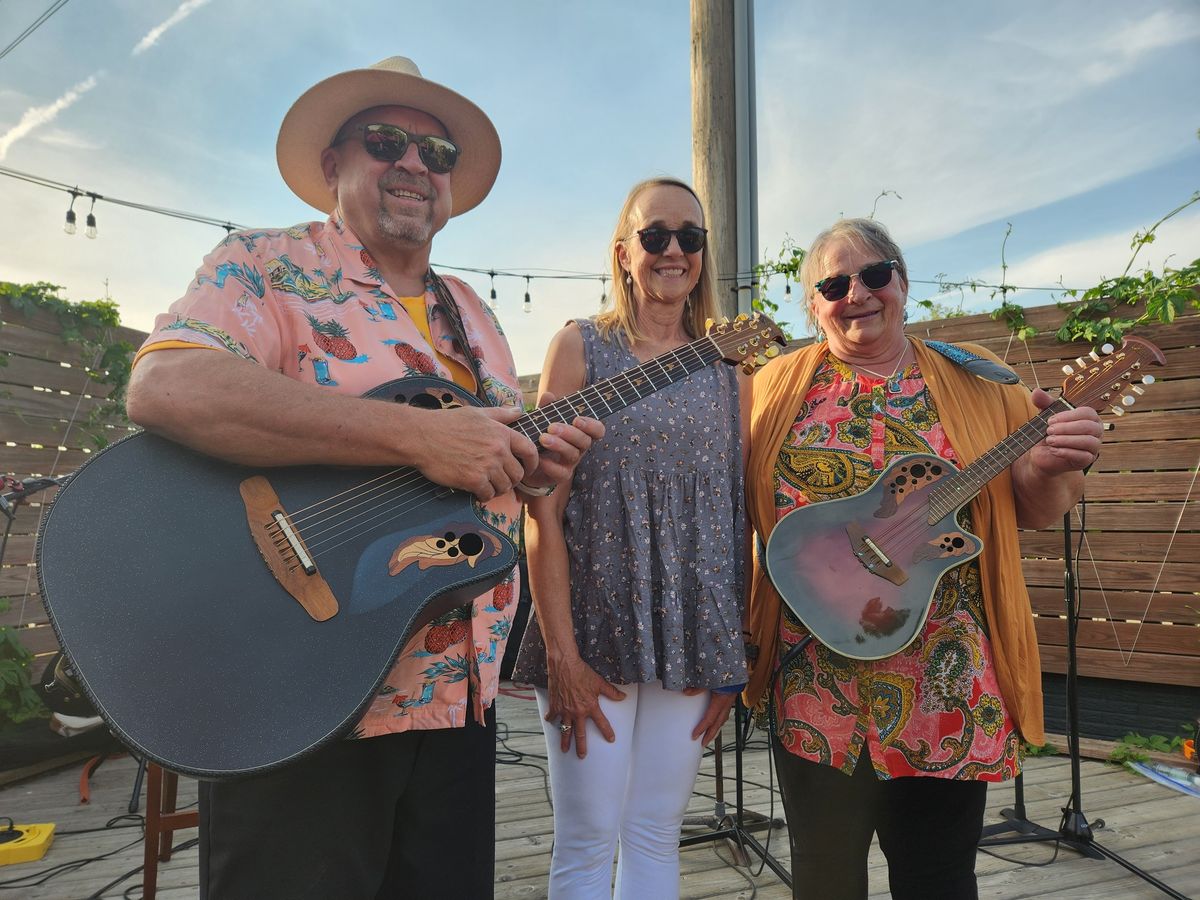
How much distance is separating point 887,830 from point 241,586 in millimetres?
1491

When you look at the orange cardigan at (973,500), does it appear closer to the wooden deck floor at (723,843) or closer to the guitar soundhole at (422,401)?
the guitar soundhole at (422,401)

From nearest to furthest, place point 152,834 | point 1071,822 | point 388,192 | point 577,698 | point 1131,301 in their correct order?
1. point 388,192
2. point 577,698
3. point 152,834
4. point 1071,822
5. point 1131,301

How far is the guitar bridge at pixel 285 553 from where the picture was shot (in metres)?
1.06

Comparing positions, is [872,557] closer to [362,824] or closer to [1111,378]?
[1111,378]

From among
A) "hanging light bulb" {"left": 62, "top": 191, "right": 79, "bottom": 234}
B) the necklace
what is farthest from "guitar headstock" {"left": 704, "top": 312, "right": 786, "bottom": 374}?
"hanging light bulb" {"left": 62, "top": 191, "right": 79, "bottom": 234}

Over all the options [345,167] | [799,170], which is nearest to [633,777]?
[345,167]

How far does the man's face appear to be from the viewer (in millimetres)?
1406

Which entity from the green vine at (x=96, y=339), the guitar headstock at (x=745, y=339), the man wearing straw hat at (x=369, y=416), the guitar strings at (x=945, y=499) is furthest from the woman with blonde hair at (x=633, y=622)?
the green vine at (x=96, y=339)

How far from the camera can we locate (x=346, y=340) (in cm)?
126

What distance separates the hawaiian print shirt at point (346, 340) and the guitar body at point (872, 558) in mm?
690

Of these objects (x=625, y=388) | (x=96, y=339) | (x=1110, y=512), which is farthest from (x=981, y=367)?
(x=96, y=339)

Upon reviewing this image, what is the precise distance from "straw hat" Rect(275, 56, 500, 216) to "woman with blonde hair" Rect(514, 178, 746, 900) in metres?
0.50

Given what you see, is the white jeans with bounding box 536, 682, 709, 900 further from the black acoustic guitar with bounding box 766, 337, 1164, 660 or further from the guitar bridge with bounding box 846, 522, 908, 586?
the guitar bridge with bounding box 846, 522, 908, 586

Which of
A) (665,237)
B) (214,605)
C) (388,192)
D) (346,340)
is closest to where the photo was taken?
(214,605)
